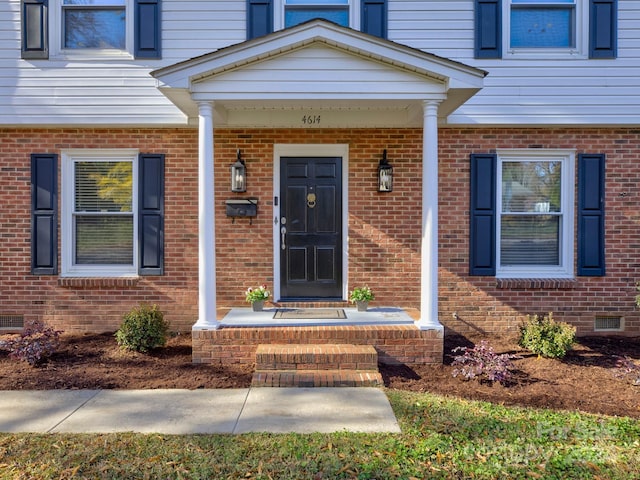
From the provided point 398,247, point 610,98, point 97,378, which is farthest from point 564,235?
point 97,378

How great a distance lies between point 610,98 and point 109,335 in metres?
7.35

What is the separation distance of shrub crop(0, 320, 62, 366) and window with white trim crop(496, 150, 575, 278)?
18.6 ft

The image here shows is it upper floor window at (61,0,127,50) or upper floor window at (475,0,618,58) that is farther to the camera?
upper floor window at (61,0,127,50)

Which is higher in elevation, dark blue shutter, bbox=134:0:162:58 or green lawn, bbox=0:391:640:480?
dark blue shutter, bbox=134:0:162:58

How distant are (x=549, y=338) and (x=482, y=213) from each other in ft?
6.05

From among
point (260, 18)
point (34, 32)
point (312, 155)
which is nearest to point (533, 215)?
point (312, 155)

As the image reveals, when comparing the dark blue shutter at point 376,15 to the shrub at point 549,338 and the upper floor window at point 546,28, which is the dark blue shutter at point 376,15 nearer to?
the upper floor window at point 546,28

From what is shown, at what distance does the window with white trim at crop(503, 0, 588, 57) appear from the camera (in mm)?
6312

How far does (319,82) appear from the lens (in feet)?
16.7

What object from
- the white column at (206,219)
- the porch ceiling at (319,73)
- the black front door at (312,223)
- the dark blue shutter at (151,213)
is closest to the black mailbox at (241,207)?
the black front door at (312,223)

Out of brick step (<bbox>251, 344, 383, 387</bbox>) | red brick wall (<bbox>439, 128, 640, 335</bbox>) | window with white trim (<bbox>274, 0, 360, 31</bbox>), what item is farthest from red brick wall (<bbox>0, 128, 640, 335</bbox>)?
brick step (<bbox>251, 344, 383, 387</bbox>)

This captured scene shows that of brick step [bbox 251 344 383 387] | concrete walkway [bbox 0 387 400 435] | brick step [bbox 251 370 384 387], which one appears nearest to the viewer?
concrete walkway [bbox 0 387 400 435]

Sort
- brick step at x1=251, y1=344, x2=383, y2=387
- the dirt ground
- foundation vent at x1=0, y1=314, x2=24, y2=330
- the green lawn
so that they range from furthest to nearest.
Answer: foundation vent at x1=0, y1=314, x2=24, y2=330
brick step at x1=251, y1=344, x2=383, y2=387
the dirt ground
the green lawn

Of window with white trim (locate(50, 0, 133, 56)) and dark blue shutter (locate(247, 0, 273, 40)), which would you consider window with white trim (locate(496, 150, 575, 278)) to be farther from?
window with white trim (locate(50, 0, 133, 56))
